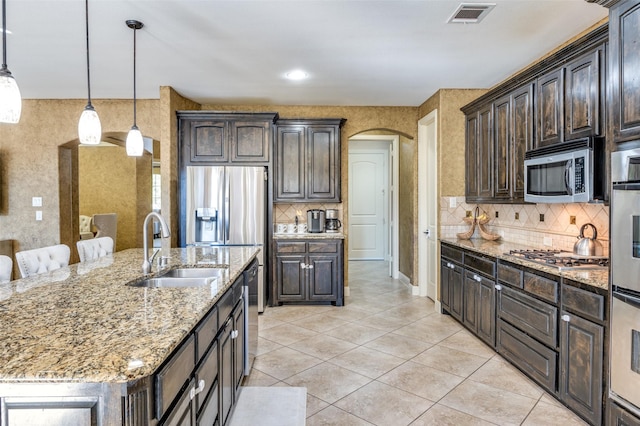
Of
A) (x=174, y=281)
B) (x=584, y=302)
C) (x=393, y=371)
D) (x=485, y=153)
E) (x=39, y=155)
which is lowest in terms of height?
(x=393, y=371)

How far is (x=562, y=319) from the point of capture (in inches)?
94.8

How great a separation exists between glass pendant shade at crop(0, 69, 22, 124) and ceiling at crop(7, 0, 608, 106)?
1.30 metres

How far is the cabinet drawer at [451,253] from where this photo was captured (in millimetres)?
3936

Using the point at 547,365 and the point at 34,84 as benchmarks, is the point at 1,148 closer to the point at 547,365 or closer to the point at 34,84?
the point at 34,84

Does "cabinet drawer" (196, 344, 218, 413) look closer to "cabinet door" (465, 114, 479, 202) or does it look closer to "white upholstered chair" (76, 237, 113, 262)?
"white upholstered chair" (76, 237, 113, 262)

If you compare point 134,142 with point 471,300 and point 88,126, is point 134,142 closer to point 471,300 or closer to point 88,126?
point 88,126

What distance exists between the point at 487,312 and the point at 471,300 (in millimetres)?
308

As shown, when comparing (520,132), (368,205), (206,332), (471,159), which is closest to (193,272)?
(206,332)

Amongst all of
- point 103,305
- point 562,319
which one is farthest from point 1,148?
point 562,319

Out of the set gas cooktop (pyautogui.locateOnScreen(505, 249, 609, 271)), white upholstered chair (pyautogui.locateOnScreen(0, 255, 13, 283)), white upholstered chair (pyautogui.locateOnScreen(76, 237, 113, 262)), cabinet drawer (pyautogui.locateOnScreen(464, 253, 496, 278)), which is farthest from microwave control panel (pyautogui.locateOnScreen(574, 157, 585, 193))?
white upholstered chair (pyautogui.locateOnScreen(76, 237, 113, 262))

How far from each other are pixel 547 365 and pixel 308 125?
3.66 metres

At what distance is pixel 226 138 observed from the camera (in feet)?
15.7

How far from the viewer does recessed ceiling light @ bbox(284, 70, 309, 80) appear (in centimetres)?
399

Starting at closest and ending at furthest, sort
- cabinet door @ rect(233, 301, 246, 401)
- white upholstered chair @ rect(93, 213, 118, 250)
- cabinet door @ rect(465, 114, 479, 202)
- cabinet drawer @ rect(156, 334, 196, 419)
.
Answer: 1. cabinet drawer @ rect(156, 334, 196, 419)
2. cabinet door @ rect(233, 301, 246, 401)
3. cabinet door @ rect(465, 114, 479, 202)
4. white upholstered chair @ rect(93, 213, 118, 250)
